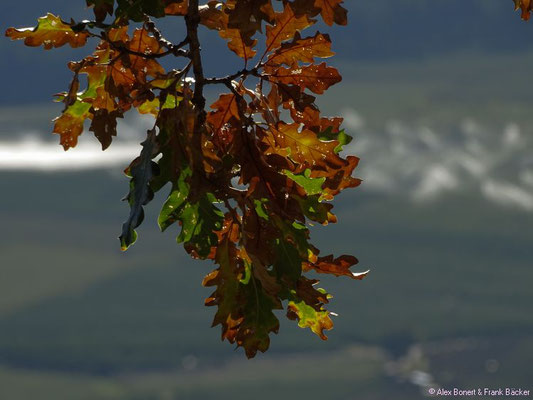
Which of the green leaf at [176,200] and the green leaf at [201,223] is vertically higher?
the green leaf at [176,200]

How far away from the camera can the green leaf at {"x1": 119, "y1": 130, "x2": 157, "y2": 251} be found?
59cm

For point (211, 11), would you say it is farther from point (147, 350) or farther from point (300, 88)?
point (147, 350)

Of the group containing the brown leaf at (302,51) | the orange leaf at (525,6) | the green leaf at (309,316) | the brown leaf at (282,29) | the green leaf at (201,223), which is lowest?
the green leaf at (309,316)

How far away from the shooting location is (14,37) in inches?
26.8

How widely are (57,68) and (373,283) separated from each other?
3.01m

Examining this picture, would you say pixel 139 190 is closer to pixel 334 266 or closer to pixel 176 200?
pixel 176 200

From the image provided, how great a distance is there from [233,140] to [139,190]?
7cm

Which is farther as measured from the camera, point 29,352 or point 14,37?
point 29,352

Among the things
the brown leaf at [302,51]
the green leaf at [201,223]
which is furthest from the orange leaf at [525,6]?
the green leaf at [201,223]

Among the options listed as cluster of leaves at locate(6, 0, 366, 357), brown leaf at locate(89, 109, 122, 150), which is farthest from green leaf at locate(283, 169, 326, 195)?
brown leaf at locate(89, 109, 122, 150)

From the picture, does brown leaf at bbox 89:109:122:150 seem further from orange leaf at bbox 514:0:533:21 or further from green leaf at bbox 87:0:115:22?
orange leaf at bbox 514:0:533:21

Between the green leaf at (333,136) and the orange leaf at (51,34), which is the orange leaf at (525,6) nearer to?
the green leaf at (333,136)

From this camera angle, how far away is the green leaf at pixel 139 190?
1.95ft

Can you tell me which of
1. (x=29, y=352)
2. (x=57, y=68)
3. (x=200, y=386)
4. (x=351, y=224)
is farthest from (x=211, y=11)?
(x=57, y=68)
